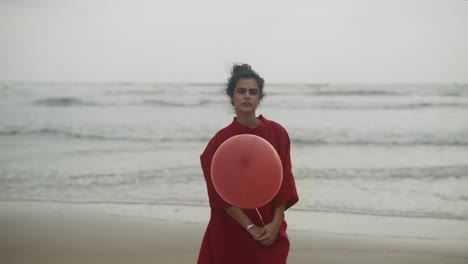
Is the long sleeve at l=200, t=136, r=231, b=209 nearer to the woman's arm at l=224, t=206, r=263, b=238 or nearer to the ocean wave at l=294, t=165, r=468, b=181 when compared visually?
the woman's arm at l=224, t=206, r=263, b=238

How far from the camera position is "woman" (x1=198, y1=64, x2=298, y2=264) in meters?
Result: 1.83

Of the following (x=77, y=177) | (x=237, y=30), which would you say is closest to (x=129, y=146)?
(x=77, y=177)

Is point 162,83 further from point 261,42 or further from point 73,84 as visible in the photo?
point 261,42

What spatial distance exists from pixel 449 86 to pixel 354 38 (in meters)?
1.23

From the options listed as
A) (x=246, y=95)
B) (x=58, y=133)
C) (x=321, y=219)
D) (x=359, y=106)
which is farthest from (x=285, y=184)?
(x=359, y=106)

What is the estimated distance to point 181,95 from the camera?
8055 mm

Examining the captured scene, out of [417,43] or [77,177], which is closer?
[77,177]

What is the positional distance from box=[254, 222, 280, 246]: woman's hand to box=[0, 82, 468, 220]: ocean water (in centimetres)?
149

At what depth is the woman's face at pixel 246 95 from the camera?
1.85 metres

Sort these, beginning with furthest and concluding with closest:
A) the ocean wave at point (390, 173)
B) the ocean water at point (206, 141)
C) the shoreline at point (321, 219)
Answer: the ocean wave at point (390, 173)
the ocean water at point (206, 141)
the shoreline at point (321, 219)

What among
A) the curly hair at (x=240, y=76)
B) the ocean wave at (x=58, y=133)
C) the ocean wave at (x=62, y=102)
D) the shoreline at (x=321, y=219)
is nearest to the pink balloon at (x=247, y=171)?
the curly hair at (x=240, y=76)

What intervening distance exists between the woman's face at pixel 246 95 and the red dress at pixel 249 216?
0.06 metres

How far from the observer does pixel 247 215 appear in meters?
1.82

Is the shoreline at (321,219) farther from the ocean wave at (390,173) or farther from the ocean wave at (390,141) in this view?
the ocean wave at (390,141)
